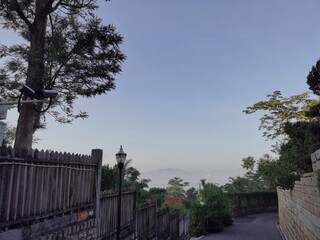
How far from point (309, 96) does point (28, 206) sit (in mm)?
22718

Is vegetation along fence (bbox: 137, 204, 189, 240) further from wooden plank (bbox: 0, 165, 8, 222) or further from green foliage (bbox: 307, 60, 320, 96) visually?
green foliage (bbox: 307, 60, 320, 96)

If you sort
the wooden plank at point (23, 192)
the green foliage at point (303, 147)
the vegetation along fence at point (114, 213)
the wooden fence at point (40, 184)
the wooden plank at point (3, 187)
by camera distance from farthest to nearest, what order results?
the green foliage at point (303, 147)
the vegetation along fence at point (114, 213)
the wooden plank at point (23, 192)
the wooden fence at point (40, 184)
the wooden plank at point (3, 187)

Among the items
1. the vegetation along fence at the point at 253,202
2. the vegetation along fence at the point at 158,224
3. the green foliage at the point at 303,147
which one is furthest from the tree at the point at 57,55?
the vegetation along fence at the point at 253,202

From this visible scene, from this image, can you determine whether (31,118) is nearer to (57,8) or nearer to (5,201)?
(57,8)

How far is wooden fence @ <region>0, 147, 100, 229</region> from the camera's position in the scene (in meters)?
4.18

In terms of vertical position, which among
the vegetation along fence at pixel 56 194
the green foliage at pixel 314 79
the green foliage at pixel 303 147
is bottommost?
the vegetation along fence at pixel 56 194

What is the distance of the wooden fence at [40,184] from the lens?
418cm

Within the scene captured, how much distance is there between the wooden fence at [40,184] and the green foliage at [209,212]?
16.4 metres

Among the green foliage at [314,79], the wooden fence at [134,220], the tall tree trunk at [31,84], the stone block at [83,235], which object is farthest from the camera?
the green foliage at [314,79]


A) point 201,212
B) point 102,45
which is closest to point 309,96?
point 201,212

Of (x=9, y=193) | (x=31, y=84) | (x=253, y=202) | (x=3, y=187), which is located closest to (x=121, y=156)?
(x=31, y=84)

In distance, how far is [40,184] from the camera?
4.96 meters

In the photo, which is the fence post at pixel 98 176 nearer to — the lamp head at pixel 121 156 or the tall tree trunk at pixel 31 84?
the lamp head at pixel 121 156

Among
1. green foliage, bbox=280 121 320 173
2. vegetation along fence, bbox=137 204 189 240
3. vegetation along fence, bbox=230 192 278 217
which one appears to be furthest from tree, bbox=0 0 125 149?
vegetation along fence, bbox=230 192 278 217
